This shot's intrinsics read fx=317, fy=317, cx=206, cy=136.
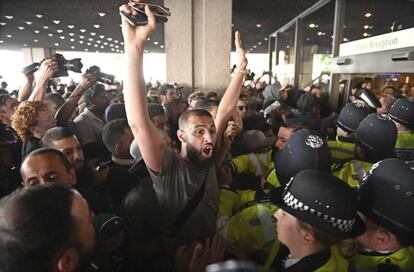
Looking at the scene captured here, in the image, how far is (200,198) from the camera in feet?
6.12

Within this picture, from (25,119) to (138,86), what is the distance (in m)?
1.71

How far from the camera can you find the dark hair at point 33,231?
0.97 metres

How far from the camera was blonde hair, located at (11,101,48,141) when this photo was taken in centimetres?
279

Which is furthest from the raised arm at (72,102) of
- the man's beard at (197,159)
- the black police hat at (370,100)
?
the black police hat at (370,100)

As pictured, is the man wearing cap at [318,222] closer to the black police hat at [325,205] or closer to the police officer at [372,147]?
the black police hat at [325,205]

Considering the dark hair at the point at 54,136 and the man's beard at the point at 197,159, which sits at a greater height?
the dark hair at the point at 54,136

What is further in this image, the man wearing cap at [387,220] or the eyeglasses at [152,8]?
the eyeglasses at [152,8]

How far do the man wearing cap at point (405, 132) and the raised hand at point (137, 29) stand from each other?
2.63 meters

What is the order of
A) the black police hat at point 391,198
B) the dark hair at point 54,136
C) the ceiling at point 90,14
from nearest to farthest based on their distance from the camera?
the black police hat at point 391,198 < the dark hair at point 54,136 < the ceiling at point 90,14

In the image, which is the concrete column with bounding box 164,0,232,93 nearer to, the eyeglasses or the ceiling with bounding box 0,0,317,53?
the ceiling with bounding box 0,0,317,53

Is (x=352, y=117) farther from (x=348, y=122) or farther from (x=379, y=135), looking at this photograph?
(x=379, y=135)

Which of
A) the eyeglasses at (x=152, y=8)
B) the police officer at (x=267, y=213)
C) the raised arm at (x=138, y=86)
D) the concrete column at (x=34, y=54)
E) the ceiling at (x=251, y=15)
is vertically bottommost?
the police officer at (x=267, y=213)

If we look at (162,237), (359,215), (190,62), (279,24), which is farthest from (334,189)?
(279,24)

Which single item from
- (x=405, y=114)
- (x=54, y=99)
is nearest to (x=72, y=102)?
(x=54, y=99)
